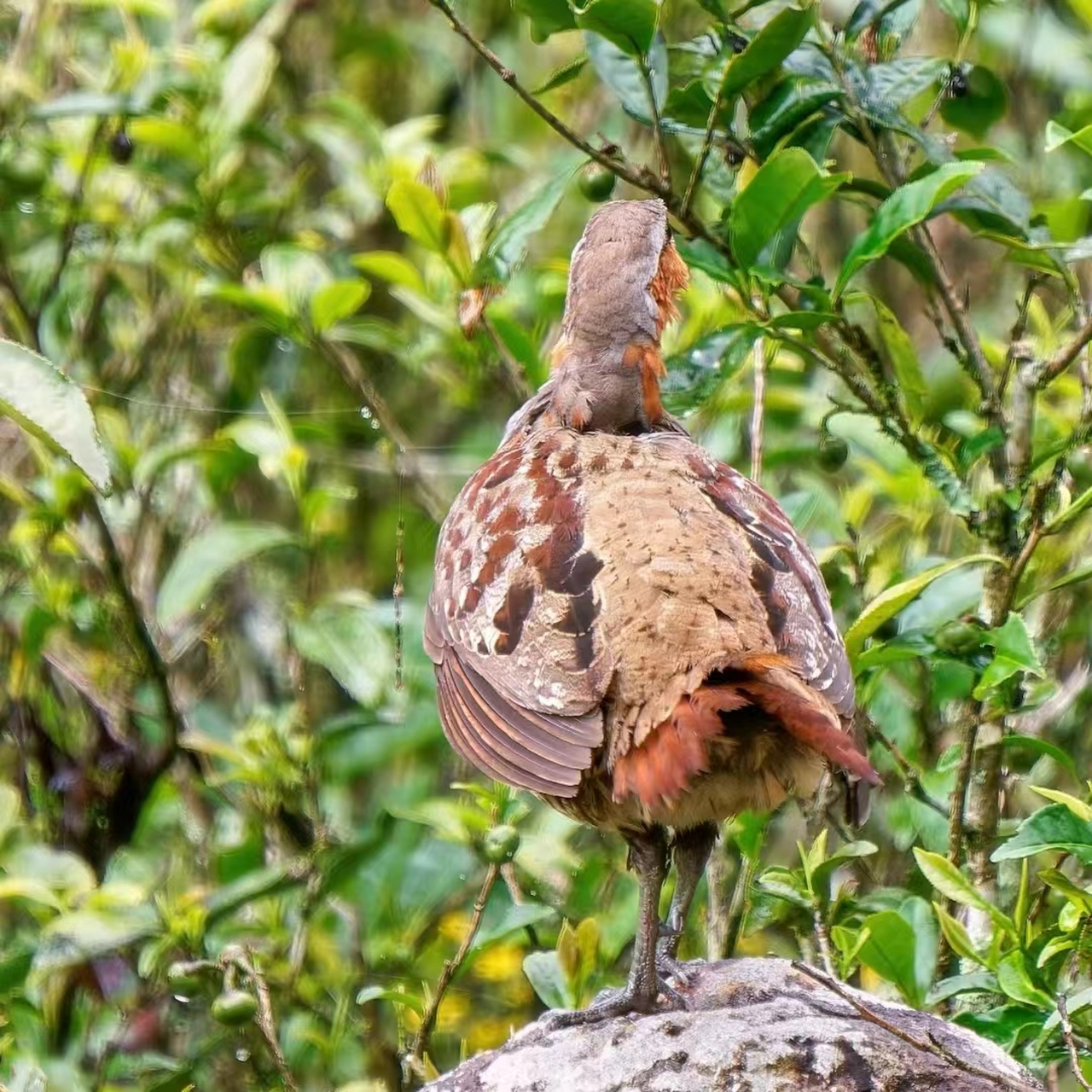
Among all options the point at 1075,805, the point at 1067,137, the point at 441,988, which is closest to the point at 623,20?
the point at 1067,137

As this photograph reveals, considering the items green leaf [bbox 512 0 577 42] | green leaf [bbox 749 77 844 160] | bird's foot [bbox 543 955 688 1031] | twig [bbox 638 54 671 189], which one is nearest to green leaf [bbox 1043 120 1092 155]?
green leaf [bbox 749 77 844 160]

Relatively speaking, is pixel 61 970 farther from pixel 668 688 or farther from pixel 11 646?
pixel 668 688

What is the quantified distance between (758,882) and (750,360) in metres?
2.07

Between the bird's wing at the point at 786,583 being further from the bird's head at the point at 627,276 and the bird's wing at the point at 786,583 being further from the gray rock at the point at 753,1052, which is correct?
the gray rock at the point at 753,1052

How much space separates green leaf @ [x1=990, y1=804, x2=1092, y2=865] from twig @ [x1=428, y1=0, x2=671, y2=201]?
1.84 meters

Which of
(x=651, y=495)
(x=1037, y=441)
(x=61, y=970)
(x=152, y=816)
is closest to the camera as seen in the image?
(x=651, y=495)

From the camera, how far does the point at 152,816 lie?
609 cm

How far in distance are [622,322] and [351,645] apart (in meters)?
1.28

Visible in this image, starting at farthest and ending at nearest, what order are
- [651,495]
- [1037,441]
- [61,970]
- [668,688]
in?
[61,970] < [1037,441] < [651,495] < [668,688]

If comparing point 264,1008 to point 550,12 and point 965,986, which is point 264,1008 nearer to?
point 965,986

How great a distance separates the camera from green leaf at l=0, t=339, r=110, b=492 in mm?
3262

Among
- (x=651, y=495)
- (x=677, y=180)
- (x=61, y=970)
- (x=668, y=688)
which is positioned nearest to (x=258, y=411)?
(x=677, y=180)

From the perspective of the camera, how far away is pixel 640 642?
385 centimetres

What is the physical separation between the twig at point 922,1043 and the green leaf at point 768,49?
7.06ft
